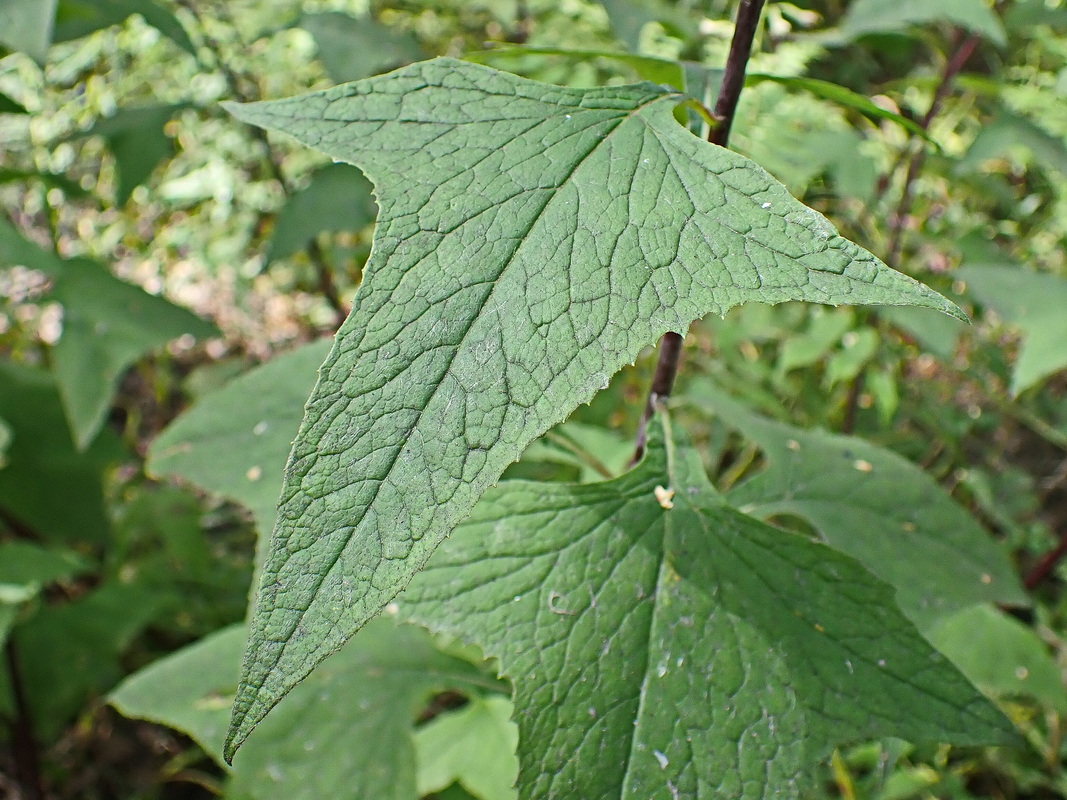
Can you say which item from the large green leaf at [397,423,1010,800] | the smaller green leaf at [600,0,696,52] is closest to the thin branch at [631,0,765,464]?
the large green leaf at [397,423,1010,800]

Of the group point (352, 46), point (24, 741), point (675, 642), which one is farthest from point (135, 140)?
point (675, 642)

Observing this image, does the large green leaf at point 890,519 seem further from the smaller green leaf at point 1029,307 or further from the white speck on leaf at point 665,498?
the smaller green leaf at point 1029,307

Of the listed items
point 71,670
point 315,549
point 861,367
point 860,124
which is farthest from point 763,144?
point 71,670

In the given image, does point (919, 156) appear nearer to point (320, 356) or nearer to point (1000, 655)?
point (1000, 655)

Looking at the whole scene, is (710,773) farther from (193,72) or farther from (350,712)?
(193,72)

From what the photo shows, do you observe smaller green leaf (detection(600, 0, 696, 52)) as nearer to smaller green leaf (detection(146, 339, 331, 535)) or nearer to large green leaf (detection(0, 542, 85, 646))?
smaller green leaf (detection(146, 339, 331, 535))
